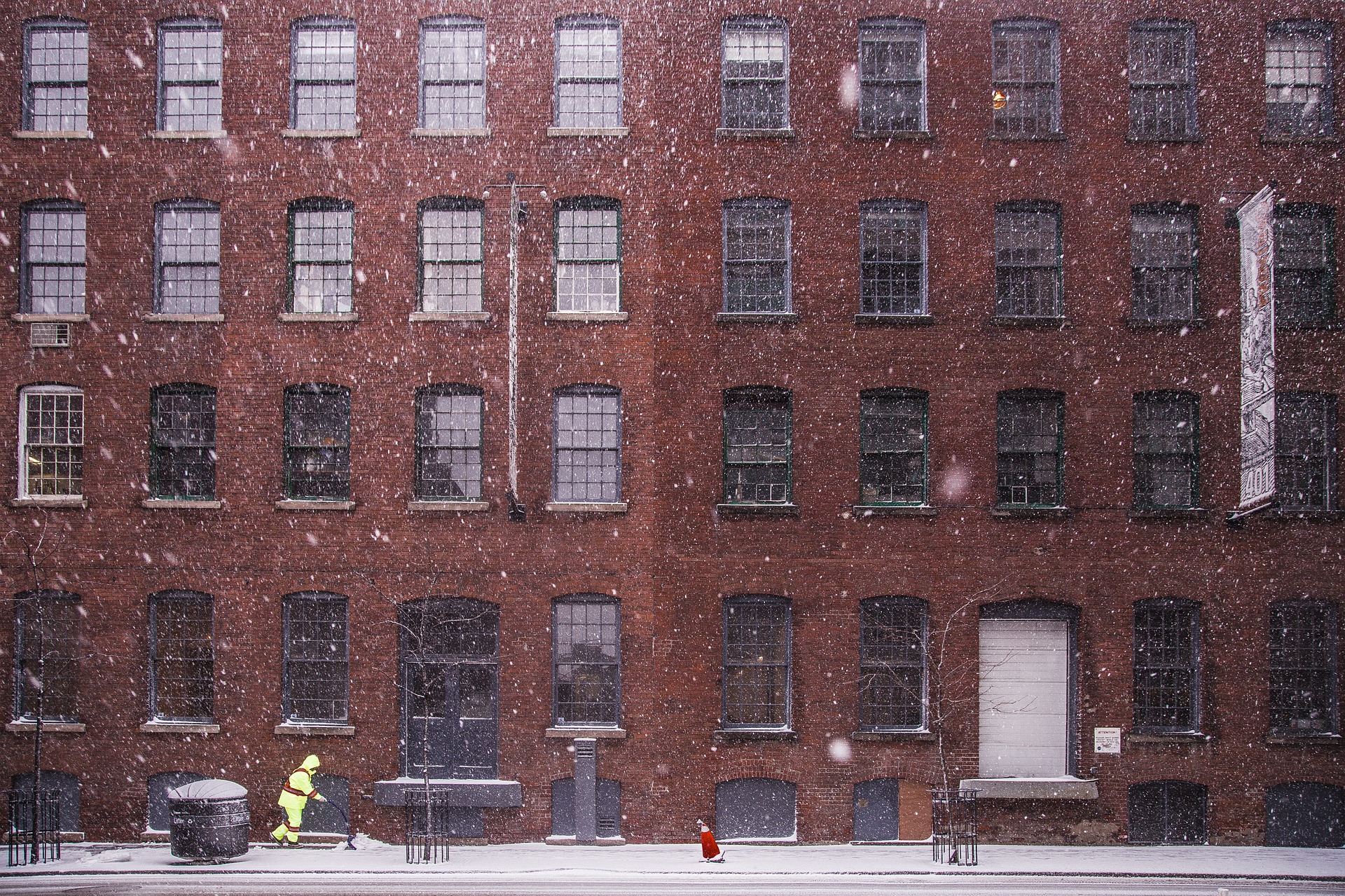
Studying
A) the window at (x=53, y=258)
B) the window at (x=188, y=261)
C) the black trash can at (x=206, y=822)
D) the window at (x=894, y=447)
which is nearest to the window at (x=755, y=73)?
the window at (x=894, y=447)

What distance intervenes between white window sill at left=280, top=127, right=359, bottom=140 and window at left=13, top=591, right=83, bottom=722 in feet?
30.8

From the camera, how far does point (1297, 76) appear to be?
2203 centimetres

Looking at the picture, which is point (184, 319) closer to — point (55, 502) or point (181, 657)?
point (55, 502)

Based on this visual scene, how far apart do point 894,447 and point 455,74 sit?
35.2 feet

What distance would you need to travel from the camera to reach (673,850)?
2038cm

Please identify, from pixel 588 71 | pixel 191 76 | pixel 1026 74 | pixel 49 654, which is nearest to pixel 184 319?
pixel 191 76

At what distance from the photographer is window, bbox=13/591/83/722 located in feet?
70.9

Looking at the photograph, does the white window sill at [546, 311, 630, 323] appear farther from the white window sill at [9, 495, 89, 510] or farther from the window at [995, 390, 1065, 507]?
the white window sill at [9, 495, 89, 510]

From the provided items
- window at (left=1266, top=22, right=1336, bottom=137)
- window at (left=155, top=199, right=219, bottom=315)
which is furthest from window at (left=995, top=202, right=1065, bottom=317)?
window at (left=155, top=199, right=219, bottom=315)

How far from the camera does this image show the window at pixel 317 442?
855 inches

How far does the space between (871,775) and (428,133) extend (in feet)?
46.5

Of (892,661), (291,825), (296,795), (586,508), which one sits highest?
(586,508)

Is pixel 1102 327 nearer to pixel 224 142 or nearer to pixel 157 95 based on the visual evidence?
pixel 224 142

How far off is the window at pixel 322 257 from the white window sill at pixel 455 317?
4.66 feet
